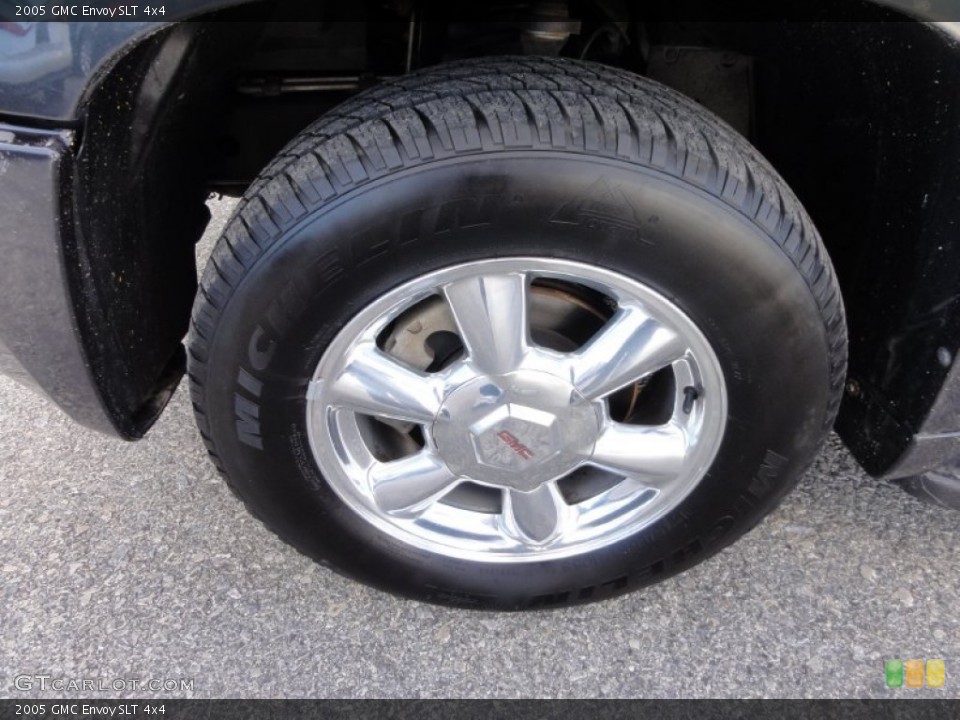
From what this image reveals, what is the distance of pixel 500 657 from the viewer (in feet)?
5.75

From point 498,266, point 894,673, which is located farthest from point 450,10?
point 894,673

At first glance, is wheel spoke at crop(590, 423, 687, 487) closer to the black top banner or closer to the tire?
the tire

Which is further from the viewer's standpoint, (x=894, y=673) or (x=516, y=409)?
(x=894, y=673)

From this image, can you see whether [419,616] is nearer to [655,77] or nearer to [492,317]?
[492,317]

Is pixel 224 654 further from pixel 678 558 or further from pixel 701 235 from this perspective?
pixel 701 235

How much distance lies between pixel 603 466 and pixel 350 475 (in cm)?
51

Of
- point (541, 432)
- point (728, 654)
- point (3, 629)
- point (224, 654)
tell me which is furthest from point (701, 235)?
point (3, 629)

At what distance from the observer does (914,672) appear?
5.62 feet

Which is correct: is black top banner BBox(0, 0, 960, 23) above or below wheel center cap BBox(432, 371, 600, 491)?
above

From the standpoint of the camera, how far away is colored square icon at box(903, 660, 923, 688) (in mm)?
1695

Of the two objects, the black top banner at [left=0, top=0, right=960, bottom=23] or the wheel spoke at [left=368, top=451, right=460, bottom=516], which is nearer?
the black top banner at [left=0, top=0, right=960, bottom=23]

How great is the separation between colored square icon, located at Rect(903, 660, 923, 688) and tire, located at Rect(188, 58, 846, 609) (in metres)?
0.47

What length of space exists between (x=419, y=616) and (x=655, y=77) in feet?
4.49

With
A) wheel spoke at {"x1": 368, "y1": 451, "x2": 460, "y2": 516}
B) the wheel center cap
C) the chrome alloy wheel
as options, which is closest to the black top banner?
the chrome alloy wheel
